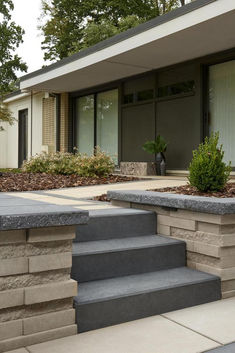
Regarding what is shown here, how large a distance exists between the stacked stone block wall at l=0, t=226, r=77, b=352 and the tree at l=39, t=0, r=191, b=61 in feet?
69.8

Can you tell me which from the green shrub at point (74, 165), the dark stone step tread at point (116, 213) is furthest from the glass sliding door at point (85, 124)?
the dark stone step tread at point (116, 213)

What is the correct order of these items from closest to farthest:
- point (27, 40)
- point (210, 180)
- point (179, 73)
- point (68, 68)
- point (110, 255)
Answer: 1. point (110, 255)
2. point (210, 180)
3. point (179, 73)
4. point (68, 68)
5. point (27, 40)

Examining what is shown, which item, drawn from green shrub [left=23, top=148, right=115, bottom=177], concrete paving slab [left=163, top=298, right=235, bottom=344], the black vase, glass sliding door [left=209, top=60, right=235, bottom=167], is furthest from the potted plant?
concrete paving slab [left=163, top=298, right=235, bottom=344]

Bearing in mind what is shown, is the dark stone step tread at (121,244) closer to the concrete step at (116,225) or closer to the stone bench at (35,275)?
the concrete step at (116,225)

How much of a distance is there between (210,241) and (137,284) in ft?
2.18

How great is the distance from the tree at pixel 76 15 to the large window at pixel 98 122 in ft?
→ 34.1

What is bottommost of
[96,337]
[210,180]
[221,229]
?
[96,337]

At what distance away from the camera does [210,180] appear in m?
4.11

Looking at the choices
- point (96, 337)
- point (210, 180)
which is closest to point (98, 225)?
point (96, 337)

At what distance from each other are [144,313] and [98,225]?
33.4 inches

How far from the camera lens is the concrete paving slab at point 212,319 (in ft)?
7.55

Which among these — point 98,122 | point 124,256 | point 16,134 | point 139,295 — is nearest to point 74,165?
point 98,122

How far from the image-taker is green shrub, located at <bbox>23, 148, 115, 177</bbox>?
852cm

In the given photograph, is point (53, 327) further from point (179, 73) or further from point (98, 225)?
point (179, 73)
